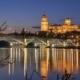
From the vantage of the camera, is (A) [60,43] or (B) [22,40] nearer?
(B) [22,40]

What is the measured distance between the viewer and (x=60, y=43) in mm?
85438

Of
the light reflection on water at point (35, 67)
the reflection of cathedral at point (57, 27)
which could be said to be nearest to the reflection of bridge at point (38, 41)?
the light reflection on water at point (35, 67)

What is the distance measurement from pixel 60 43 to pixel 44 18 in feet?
162

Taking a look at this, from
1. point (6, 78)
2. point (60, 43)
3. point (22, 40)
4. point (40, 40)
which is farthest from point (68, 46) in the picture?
point (6, 78)

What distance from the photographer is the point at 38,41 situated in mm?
77938

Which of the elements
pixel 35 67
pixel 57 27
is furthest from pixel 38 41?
pixel 57 27

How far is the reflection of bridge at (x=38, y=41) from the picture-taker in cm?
6918

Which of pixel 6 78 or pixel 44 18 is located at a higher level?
pixel 44 18

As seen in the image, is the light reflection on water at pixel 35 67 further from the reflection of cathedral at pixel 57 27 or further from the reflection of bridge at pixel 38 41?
the reflection of cathedral at pixel 57 27

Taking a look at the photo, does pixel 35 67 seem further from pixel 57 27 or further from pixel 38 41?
pixel 57 27

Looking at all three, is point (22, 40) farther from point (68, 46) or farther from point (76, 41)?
point (76, 41)

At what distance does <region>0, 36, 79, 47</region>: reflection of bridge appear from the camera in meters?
69.2

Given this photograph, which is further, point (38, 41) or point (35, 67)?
point (38, 41)

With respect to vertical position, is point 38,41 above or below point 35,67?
above
